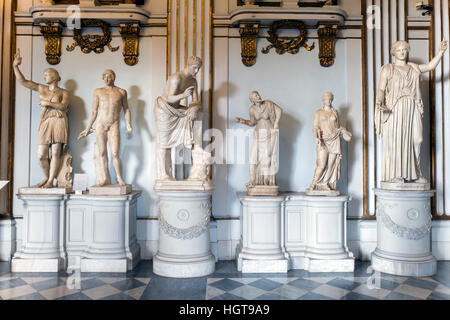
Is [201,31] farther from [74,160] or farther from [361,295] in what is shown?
[361,295]

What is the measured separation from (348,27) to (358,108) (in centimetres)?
125

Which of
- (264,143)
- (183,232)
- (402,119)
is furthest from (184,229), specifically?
(402,119)

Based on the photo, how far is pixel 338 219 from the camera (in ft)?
14.1

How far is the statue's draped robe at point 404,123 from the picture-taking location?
167 inches

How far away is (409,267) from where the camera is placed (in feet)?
13.4

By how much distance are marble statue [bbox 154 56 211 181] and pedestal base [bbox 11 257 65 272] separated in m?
1.73

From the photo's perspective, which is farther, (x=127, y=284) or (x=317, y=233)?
(x=317, y=233)

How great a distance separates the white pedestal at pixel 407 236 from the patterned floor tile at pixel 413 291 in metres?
0.41

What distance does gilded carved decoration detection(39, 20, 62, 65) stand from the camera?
485cm

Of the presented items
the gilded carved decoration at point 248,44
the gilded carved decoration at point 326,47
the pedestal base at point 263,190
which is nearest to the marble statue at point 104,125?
the pedestal base at point 263,190

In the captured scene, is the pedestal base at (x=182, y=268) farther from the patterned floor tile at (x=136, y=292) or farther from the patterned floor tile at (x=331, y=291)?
the patterned floor tile at (x=331, y=291)

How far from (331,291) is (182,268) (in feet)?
5.56

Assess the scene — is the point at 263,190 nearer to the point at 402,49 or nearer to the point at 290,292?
the point at 290,292

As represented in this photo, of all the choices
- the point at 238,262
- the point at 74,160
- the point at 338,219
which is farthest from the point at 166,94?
the point at 338,219
